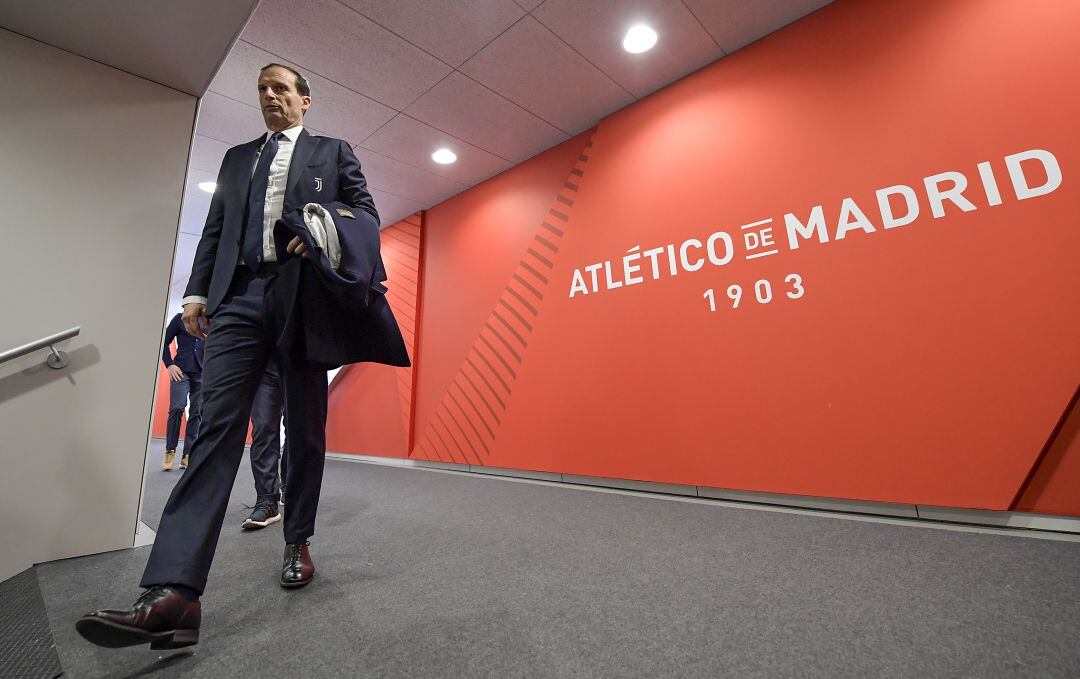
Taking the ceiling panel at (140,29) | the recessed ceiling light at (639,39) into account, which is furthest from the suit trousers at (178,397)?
the recessed ceiling light at (639,39)

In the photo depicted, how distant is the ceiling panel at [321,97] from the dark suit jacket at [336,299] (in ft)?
7.42

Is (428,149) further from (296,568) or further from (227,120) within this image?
(296,568)

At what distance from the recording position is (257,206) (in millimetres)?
1188

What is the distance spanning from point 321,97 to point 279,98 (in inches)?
78.7

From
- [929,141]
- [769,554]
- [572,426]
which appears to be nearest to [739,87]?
[929,141]

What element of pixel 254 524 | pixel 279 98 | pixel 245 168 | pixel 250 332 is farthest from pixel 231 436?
pixel 254 524

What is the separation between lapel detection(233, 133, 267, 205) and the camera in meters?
1.21

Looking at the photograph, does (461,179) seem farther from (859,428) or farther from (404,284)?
(859,428)

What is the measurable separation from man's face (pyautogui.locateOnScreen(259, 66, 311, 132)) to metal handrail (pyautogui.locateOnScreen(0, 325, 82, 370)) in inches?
38.1

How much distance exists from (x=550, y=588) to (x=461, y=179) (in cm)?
366

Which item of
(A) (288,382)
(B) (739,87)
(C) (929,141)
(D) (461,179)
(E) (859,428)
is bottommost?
(E) (859,428)

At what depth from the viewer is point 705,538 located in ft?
5.16

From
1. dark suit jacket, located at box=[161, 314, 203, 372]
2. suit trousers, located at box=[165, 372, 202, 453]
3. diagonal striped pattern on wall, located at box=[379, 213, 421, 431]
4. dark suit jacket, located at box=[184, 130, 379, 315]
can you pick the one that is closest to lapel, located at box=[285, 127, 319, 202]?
dark suit jacket, located at box=[184, 130, 379, 315]

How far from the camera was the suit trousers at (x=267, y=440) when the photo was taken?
6.67 ft
